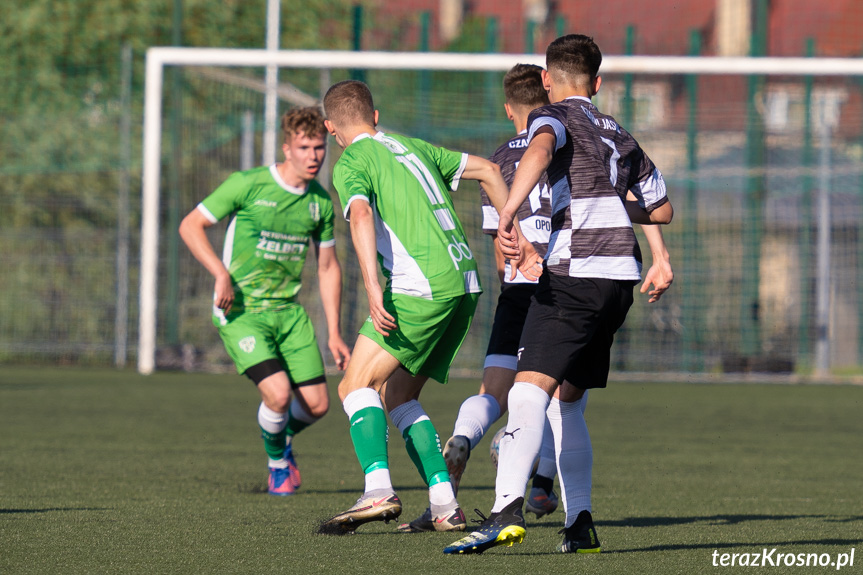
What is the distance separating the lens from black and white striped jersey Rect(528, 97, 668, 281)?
4367 mm

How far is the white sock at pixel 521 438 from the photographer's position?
4.21 metres

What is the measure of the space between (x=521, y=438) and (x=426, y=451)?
0.74m

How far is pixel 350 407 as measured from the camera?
4820mm

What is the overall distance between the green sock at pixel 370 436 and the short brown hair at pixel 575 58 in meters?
1.44

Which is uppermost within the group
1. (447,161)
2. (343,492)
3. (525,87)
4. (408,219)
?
(525,87)

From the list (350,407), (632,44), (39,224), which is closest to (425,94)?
(632,44)

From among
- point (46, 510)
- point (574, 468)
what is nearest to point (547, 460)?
point (574, 468)

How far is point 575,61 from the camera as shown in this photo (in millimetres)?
4559

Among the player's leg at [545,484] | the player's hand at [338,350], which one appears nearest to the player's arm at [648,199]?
the player's leg at [545,484]

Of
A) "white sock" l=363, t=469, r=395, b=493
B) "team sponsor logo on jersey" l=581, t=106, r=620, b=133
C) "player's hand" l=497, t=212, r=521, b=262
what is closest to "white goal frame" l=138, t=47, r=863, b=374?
"team sponsor logo on jersey" l=581, t=106, r=620, b=133

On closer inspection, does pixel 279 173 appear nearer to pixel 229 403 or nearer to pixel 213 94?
pixel 229 403

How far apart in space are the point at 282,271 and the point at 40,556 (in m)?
2.76

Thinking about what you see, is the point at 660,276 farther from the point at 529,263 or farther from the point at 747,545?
the point at 747,545

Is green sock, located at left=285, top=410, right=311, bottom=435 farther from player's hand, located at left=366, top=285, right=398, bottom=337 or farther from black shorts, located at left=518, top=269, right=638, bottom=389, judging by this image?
black shorts, located at left=518, top=269, right=638, bottom=389
